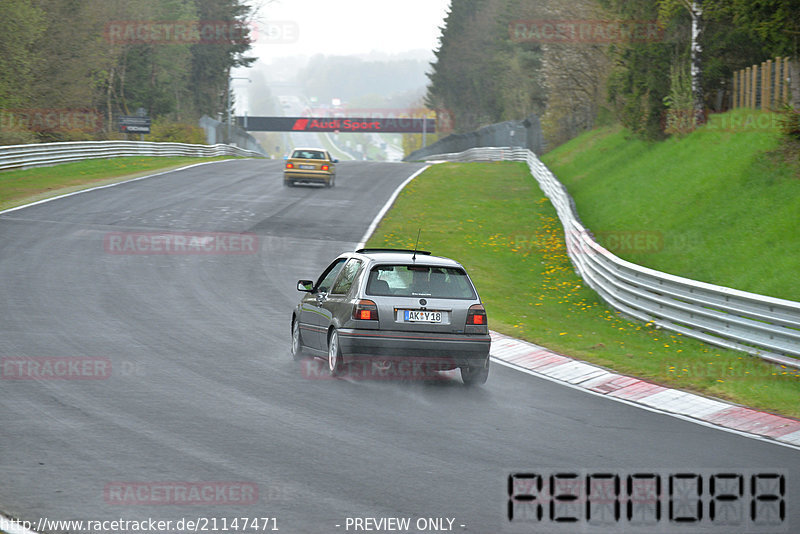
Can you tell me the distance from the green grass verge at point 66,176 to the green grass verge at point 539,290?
440 inches

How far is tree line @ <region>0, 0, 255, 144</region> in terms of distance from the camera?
4625 centimetres

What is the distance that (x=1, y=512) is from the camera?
5.95 meters

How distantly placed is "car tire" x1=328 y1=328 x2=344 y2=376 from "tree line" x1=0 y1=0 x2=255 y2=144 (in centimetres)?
3272

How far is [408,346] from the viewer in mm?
10625

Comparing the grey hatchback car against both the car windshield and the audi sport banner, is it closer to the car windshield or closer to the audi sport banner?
the car windshield

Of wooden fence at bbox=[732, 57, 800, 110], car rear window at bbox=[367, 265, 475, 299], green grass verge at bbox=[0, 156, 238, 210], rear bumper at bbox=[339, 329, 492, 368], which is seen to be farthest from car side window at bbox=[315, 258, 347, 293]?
green grass verge at bbox=[0, 156, 238, 210]

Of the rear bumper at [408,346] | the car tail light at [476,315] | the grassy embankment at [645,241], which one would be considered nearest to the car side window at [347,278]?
the rear bumper at [408,346]

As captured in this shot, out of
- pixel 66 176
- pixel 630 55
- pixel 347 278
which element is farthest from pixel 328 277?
pixel 630 55

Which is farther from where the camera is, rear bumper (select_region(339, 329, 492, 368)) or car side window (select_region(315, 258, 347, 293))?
car side window (select_region(315, 258, 347, 293))

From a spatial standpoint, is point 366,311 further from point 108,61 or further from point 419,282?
point 108,61

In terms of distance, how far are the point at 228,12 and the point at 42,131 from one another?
51.7 m

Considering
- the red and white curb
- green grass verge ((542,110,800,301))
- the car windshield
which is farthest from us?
the car windshield

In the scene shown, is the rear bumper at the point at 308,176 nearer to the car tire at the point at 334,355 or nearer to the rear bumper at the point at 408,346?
the car tire at the point at 334,355

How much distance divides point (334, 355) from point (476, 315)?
170 centimetres
